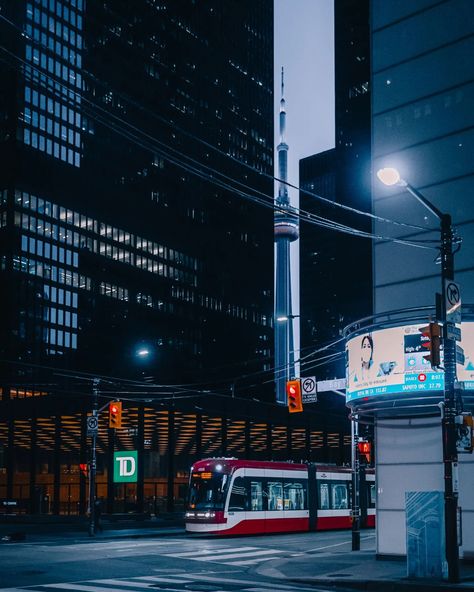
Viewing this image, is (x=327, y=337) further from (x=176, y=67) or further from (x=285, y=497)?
(x=285, y=497)

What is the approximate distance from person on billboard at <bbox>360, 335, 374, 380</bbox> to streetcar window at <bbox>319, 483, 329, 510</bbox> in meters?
23.1

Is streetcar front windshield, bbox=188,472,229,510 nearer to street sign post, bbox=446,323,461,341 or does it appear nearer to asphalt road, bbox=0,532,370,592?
asphalt road, bbox=0,532,370,592

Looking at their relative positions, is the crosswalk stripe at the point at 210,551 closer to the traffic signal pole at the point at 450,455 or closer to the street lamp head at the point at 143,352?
the traffic signal pole at the point at 450,455

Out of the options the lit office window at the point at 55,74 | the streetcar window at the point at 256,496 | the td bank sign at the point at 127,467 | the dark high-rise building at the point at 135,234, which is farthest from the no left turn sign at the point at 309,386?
the lit office window at the point at 55,74

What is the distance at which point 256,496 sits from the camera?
39.9 metres

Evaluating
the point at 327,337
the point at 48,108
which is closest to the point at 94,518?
the point at 48,108

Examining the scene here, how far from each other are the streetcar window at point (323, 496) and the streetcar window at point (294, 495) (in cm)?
148

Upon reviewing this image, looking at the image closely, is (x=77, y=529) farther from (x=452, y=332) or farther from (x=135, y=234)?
(x=135, y=234)

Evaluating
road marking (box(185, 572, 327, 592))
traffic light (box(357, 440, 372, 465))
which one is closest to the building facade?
road marking (box(185, 572, 327, 592))

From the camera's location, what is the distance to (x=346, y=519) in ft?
155

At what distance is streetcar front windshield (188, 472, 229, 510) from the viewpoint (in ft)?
126

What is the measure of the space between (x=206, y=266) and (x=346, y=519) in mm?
99044

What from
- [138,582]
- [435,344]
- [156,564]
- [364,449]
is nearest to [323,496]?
[364,449]

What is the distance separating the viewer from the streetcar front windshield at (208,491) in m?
38.4
